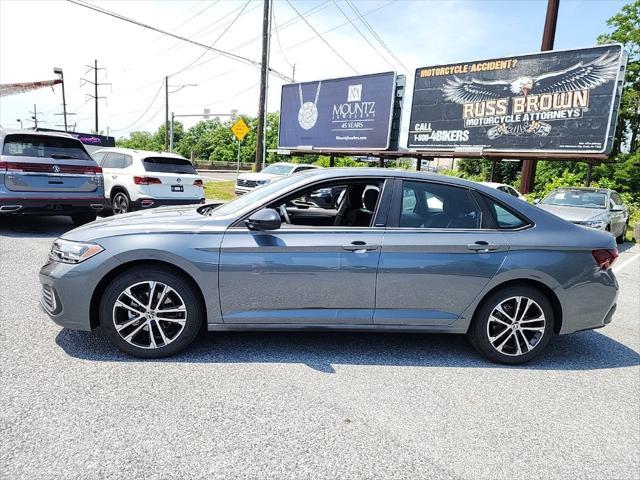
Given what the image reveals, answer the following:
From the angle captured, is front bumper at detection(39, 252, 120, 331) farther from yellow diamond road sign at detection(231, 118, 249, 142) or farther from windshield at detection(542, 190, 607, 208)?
Answer: yellow diamond road sign at detection(231, 118, 249, 142)

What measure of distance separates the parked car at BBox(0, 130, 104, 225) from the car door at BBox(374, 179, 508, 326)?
697cm

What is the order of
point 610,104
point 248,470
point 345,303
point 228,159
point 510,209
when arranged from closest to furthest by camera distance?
point 248,470
point 345,303
point 510,209
point 610,104
point 228,159

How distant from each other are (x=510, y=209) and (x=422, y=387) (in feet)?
5.66

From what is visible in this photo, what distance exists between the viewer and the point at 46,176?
26.8ft

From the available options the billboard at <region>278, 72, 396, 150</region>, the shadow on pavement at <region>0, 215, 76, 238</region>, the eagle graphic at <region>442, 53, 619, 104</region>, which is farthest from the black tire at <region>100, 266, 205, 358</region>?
the billboard at <region>278, 72, 396, 150</region>

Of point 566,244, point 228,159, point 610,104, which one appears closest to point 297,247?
point 566,244

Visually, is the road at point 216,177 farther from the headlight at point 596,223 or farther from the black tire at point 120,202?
the headlight at point 596,223

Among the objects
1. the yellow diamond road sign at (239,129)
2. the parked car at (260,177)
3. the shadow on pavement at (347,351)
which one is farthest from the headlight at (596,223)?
the yellow diamond road sign at (239,129)

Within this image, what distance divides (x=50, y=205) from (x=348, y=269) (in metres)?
6.89

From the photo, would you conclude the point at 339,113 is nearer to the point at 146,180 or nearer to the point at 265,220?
the point at 146,180

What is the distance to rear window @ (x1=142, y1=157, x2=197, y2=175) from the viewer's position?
10.1 meters

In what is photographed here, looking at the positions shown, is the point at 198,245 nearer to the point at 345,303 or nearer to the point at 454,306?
the point at 345,303

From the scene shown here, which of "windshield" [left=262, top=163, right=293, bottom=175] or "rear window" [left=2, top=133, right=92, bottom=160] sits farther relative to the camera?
"windshield" [left=262, top=163, right=293, bottom=175]

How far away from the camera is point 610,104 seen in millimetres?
14922
